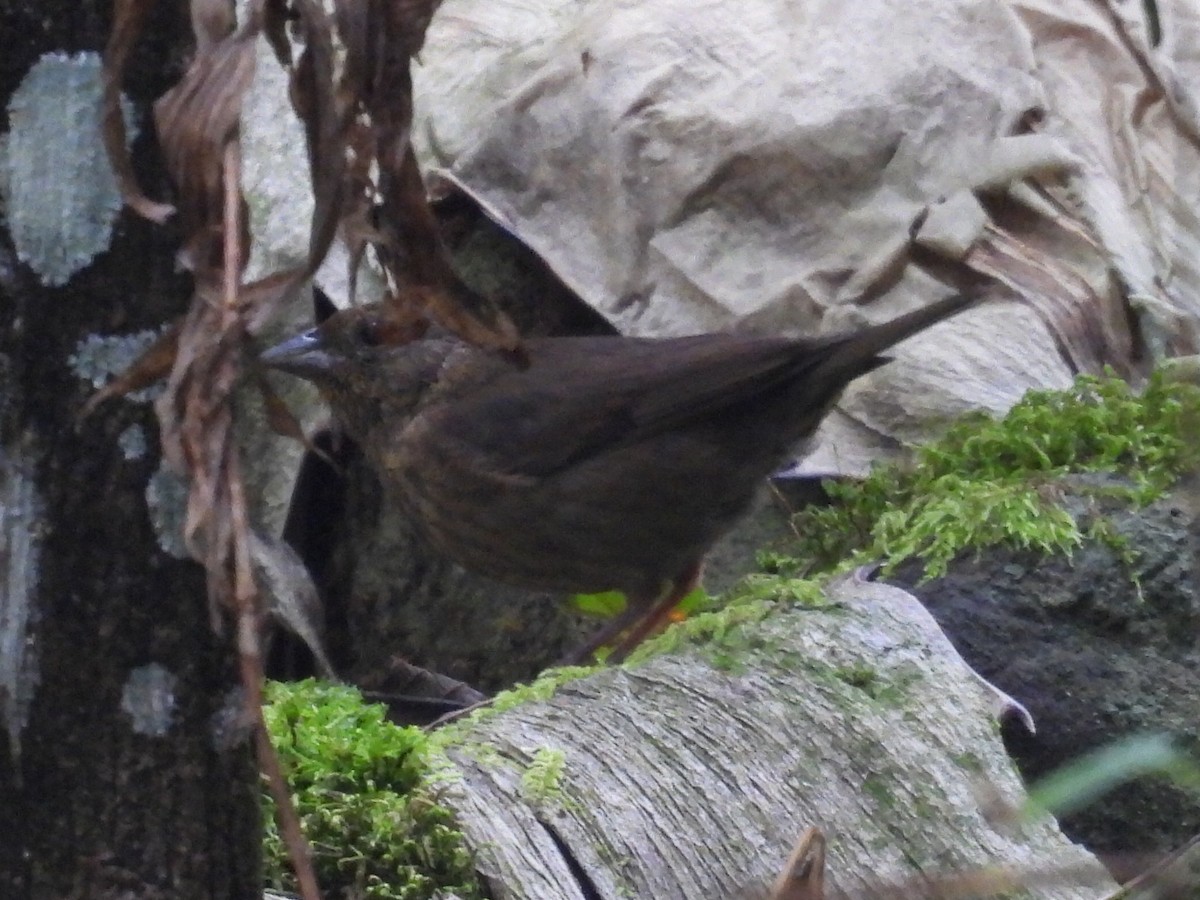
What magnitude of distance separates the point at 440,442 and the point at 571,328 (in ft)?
4.98

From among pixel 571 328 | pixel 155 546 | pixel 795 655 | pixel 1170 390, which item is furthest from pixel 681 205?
pixel 155 546

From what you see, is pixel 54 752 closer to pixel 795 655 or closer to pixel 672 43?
pixel 795 655

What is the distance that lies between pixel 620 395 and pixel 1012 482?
1.00 metres

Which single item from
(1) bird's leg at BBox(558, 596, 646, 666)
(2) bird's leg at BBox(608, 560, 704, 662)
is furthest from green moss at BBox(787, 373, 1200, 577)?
(1) bird's leg at BBox(558, 596, 646, 666)

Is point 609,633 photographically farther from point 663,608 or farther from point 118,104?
point 118,104

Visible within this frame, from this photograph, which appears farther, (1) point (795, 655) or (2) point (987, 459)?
(2) point (987, 459)

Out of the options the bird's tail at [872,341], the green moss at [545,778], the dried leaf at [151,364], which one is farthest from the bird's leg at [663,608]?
the dried leaf at [151,364]

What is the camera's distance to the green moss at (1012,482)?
3961 mm

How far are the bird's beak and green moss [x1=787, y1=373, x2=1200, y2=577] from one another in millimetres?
1333

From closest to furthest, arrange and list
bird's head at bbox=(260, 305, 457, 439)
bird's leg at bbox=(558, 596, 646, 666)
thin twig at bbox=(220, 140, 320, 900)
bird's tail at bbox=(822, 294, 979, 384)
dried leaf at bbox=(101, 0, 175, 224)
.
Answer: thin twig at bbox=(220, 140, 320, 900), dried leaf at bbox=(101, 0, 175, 224), bird's tail at bbox=(822, 294, 979, 384), bird's leg at bbox=(558, 596, 646, 666), bird's head at bbox=(260, 305, 457, 439)

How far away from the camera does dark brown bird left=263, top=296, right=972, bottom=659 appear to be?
4125mm

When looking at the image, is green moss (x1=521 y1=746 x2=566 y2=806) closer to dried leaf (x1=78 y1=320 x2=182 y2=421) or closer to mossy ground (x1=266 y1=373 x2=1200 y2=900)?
mossy ground (x1=266 y1=373 x2=1200 y2=900)

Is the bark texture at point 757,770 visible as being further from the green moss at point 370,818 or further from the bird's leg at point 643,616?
the bird's leg at point 643,616

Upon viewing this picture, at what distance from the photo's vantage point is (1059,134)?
18.6 ft
